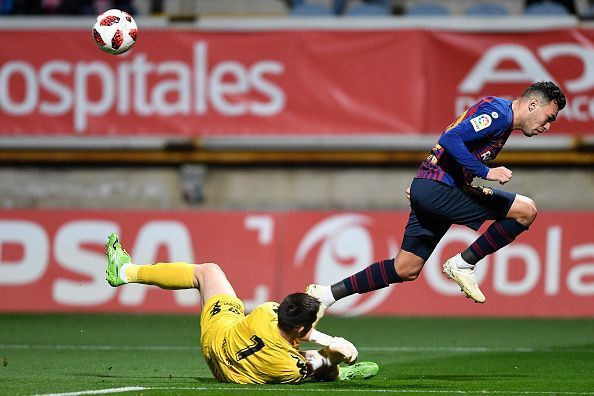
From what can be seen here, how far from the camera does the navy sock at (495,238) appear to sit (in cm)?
856

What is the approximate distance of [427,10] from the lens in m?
16.7

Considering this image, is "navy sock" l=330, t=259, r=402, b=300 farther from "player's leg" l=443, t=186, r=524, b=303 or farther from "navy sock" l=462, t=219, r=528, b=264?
"navy sock" l=462, t=219, r=528, b=264

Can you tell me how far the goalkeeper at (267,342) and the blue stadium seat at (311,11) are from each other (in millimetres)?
8949

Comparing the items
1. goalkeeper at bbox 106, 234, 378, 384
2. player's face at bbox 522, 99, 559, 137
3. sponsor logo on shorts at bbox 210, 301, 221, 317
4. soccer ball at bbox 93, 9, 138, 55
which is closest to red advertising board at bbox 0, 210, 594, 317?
soccer ball at bbox 93, 9, 138, 55

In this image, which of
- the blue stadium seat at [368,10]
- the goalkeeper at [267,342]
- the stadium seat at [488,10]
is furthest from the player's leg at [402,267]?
the stadium seat at [488,10]

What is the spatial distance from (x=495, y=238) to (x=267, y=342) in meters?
2.04

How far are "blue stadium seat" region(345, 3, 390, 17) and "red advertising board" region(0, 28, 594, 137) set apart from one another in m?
0.94

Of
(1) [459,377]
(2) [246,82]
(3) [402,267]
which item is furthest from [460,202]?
(2) [246,82]

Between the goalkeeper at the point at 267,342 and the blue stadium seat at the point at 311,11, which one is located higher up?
→ the blue stadium seat at the point at 311,11

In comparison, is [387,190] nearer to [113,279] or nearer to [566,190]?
[566,190]

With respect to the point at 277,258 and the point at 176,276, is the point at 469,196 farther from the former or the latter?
the point at 277,258

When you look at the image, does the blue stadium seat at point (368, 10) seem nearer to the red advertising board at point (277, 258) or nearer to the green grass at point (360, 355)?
the red advertising board at point (277, 258)

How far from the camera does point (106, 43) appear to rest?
A: 975cm

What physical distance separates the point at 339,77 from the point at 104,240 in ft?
12.2
